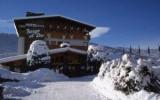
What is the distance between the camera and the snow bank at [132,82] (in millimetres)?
14523

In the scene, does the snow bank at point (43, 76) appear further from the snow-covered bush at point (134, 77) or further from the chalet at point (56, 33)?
the snow-covered bush at point (134, 77)

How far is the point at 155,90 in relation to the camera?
14.5 meters

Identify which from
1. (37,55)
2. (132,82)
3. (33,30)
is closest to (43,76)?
(37,55)

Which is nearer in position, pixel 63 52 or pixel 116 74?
pixel 116 74

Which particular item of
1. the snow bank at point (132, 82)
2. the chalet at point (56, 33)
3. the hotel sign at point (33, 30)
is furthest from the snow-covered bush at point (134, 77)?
the hotel sign at point (33, 30)

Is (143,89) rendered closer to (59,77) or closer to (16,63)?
(59,77)

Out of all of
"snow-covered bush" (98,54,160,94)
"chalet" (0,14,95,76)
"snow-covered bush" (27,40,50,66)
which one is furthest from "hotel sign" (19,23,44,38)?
"snow-covered bush" (98,54,160,94)

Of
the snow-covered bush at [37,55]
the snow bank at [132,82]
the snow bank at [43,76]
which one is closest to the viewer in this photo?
the snow bank at [132,82]

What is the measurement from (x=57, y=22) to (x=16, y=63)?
13.6 meters

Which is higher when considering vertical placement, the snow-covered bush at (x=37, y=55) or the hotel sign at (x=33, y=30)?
the hotel sign at (x=33, y=30)

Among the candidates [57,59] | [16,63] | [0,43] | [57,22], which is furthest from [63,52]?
[0,43]

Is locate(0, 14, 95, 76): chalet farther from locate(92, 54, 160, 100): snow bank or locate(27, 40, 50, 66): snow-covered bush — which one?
locate(92, 54, 160, 100): snow bank

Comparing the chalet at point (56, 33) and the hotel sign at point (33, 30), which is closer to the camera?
the chalet at point (56, 33)

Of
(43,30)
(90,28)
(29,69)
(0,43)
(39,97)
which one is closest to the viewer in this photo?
(39,97)
